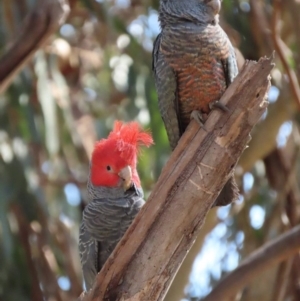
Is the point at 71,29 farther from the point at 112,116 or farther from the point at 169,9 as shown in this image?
the point at 169,9

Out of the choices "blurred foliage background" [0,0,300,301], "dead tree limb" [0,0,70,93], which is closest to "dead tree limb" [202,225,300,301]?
"blurred foliage background" [0,0,300,301]

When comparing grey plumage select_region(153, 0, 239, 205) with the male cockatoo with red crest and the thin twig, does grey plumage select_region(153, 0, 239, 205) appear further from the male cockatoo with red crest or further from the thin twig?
the thin twig

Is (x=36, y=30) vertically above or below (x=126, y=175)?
above

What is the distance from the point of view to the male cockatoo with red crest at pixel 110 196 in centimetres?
197

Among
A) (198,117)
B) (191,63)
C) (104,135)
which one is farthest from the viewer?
(104,135)

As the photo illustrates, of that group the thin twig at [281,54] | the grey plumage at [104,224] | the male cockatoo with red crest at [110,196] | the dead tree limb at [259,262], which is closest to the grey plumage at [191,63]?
the male cockatoo with red crest at [110,196]

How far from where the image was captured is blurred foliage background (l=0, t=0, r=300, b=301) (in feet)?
8.83

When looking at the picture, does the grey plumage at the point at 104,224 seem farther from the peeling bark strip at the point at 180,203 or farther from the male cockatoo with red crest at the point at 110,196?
the peeling bark strip at the point at 180,203

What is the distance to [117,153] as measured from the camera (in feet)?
6.43

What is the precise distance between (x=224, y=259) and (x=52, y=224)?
89 cm

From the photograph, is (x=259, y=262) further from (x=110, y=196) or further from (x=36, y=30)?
(x=36, y=30)

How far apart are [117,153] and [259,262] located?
0.63 metres

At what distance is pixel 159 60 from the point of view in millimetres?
1827

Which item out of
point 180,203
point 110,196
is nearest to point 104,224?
point 110,196
